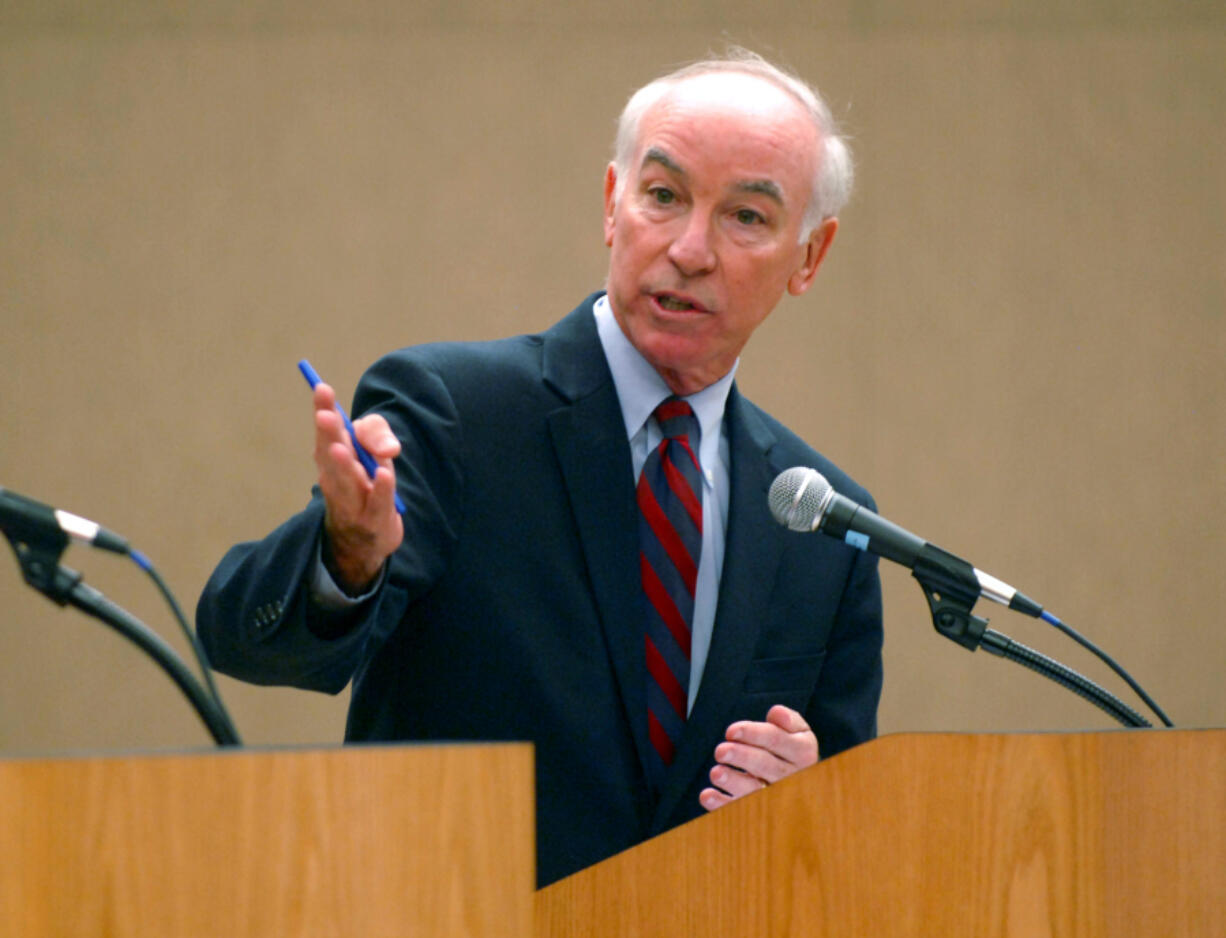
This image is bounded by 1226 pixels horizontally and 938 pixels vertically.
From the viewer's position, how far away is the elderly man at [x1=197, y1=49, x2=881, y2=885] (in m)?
1.60

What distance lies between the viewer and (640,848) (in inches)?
41.8

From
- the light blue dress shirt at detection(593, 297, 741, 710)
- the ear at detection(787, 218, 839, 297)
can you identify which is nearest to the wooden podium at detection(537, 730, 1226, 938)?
the light blue dress shirt at detection(593, 297, 741, 710)

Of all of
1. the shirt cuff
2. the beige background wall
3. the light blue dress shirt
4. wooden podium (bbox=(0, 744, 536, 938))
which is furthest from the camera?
the beige background wall

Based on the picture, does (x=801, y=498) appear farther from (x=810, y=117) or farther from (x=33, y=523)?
(x=810, y=117)

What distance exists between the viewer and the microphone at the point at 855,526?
1.25 meters

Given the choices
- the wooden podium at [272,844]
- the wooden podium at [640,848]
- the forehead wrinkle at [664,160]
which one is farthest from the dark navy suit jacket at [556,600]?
the wooden podium at [272,844]

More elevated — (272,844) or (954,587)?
(954,587)

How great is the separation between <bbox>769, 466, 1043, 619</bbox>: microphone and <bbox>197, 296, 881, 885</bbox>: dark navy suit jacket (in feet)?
1.25

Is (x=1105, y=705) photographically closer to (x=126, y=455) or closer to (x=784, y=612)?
(x=784, y=612)

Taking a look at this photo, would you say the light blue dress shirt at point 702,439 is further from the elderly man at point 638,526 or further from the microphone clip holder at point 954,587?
the microphone clip holder at point 954,587

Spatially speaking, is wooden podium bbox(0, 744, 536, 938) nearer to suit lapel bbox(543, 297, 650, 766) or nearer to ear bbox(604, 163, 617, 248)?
suit lapel bbox(543, 297, 650, 766)

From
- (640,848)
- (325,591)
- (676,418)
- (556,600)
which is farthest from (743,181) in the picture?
(640,848)

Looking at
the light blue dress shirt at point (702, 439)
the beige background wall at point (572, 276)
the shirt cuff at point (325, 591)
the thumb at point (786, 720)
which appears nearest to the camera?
the shirt cuff at point (325, 591)

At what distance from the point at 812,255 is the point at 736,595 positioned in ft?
1.88
